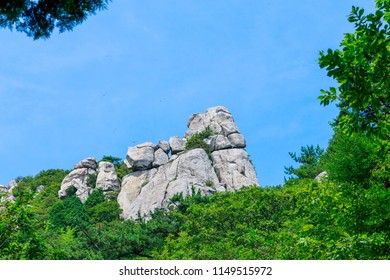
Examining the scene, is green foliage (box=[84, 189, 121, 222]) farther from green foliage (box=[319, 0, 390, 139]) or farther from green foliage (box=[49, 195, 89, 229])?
green foliage (box=[319, 0, 390, 139])

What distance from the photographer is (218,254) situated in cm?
1902

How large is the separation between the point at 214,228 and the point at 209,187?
1010 inches

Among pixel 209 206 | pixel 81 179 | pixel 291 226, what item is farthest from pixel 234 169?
pixel 291 226

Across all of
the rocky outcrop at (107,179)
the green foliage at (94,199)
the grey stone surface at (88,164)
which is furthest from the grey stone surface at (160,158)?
the grey stone surface at (88,164)

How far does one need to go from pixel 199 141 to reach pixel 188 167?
22.2 ft

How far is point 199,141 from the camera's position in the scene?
58406mm

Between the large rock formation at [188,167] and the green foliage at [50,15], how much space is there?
3778 centimetres

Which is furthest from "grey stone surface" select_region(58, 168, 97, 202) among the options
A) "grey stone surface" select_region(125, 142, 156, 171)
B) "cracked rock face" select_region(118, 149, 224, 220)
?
"grey stone surface" select_region(125, 142, 156, 171)

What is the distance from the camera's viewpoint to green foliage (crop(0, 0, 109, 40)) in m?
9.16

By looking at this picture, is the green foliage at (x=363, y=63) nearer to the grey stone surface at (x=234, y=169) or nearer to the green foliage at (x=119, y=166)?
the grey stone surface at (x=234, y=169)

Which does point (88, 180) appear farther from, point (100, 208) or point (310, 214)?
point (310, 214)

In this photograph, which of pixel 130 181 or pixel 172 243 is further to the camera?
pixel 130 181
